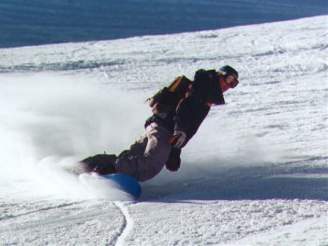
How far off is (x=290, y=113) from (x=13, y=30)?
8498 millimetres

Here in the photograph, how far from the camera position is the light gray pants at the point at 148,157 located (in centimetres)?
471

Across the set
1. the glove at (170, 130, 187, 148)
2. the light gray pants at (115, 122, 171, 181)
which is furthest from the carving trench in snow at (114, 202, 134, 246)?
the glove at (170, 130, 187, 148)

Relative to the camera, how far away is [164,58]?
9.96 m

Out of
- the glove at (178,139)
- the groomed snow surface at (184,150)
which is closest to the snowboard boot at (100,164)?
the groomed snow surface at (184,150)

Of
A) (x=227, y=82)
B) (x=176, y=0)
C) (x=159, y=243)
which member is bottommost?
(x=159, y=243)

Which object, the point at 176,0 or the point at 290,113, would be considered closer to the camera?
the point at 290,113

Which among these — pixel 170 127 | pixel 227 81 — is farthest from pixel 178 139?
pixel 227 81

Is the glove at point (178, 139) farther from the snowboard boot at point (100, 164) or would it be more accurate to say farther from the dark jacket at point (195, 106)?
the snowboard boot at point (100, 164)

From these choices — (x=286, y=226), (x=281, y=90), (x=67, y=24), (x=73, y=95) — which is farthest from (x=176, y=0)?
(x=286, y=226)

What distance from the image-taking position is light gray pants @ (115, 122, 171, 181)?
15.4 feet

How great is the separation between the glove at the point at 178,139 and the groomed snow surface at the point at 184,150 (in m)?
0.22

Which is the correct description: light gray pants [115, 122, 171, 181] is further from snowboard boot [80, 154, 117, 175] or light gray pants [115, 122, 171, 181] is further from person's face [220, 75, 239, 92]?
person's face [220, 75, 239, 92]

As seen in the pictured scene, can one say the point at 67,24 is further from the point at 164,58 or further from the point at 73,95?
the point at 73,95

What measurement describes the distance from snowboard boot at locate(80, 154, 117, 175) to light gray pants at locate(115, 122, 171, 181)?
0.13ft
